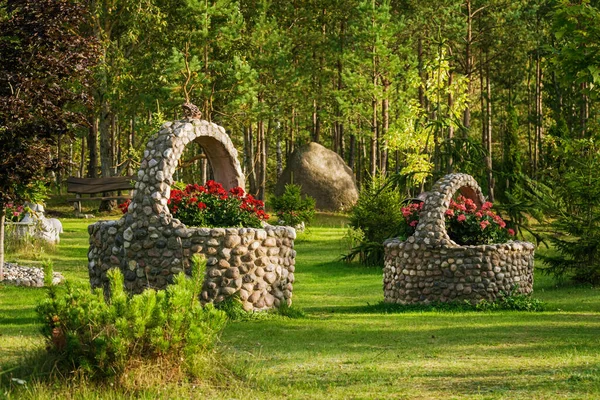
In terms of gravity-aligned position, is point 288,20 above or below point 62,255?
above

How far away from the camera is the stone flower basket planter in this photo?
1329cm

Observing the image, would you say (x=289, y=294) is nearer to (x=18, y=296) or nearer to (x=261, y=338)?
(x=261, y=338)

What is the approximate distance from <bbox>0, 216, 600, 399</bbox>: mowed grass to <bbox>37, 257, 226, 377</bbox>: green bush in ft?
1.02

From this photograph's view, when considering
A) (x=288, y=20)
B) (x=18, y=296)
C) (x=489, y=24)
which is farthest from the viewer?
(x=288, y=20)

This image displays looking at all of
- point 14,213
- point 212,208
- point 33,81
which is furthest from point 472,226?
point 14,213

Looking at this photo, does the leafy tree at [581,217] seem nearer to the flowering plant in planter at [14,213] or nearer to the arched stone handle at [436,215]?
the arched stone handle at [436,215]

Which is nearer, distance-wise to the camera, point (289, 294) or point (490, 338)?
point (490, 338)

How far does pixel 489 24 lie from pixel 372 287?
89.3 ft

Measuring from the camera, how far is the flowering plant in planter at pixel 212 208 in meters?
14.0

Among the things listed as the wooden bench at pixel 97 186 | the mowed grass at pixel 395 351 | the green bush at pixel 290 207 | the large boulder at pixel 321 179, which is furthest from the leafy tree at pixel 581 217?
the large boulder at pixel 321 179

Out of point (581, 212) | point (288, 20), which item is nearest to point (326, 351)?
point (581, 212)

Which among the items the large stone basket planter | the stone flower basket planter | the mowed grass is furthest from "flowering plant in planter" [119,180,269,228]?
the large stone basket planter

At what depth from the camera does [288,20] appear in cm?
5175

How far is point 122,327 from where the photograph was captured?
7.60 meters
